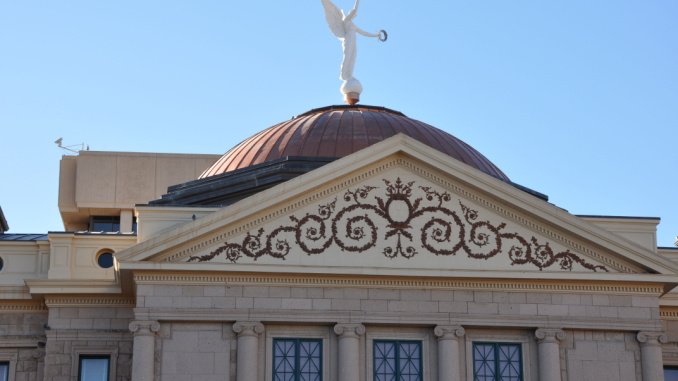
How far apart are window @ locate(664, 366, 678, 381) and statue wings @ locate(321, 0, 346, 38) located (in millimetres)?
14637

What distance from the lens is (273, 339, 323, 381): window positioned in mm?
41000

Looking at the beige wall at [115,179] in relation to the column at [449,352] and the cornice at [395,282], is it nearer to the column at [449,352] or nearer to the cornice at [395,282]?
the cornice at [395,282]

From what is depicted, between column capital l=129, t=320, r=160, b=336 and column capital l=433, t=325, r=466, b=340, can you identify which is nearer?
column capital l=129, t=320, r=160, b=336

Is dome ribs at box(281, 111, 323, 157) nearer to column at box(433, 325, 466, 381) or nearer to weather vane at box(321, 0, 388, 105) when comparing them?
weather vane at box(321, 0, 388, 105)

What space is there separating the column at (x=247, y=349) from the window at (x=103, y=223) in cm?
2884

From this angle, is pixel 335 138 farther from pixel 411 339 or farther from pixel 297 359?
pixel 297 359

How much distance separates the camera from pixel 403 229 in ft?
137

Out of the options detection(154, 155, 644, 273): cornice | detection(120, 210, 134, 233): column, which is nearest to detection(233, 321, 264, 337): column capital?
detection(154, 155, 644, 273): cornice

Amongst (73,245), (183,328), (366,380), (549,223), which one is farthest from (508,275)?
(73,245)

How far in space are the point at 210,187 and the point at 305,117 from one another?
530cm

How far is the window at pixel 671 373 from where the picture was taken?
44.3 meters

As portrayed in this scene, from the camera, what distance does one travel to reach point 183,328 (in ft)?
134

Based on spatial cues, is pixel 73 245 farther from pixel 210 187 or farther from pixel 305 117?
pixel 305 117

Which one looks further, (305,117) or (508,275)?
(305,117)
